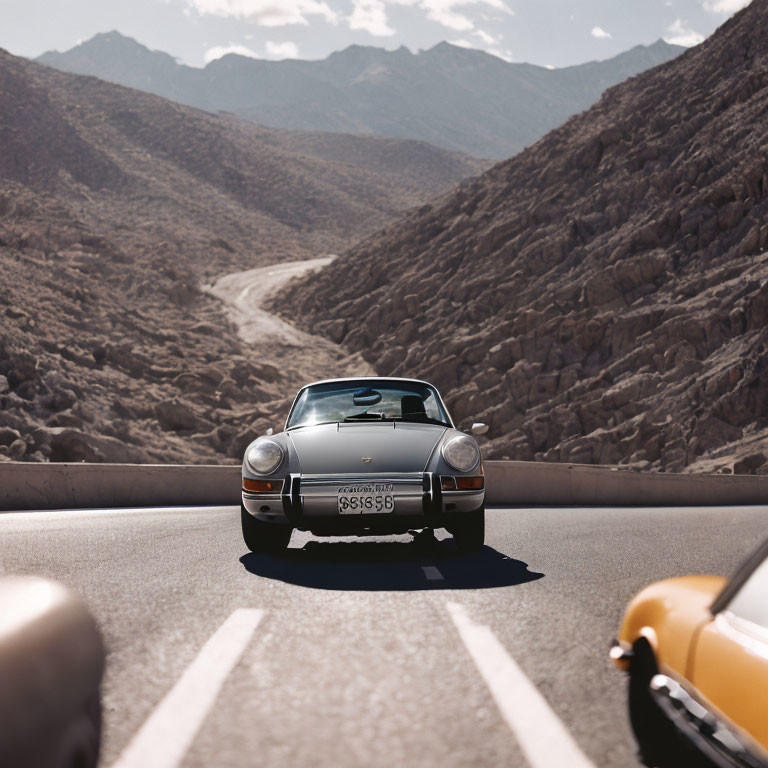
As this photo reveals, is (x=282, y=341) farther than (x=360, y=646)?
Yes

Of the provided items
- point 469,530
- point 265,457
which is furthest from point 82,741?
point 469,530

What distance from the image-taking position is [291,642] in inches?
199

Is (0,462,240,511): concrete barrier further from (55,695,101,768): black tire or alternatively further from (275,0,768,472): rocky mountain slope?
(275,0,768,472): rocky mountain slope

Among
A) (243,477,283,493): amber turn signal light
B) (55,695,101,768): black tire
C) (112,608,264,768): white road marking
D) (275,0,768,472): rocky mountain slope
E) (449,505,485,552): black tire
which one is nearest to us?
(55,695,101,768): black tire

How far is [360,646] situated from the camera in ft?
16.3

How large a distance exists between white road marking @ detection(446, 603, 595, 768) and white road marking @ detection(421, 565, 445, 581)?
1.92 metres

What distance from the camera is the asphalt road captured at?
11.4 feet

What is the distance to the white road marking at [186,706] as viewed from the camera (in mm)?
3277

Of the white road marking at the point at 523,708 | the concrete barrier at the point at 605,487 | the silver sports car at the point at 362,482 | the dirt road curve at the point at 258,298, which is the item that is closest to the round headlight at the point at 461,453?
the silver sports car at the point at 362,482

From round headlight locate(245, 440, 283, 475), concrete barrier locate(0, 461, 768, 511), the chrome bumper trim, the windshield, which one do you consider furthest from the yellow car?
concrete barrier locate(0, 461, 768, 511)

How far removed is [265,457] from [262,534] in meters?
0.78

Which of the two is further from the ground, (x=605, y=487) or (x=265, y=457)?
(x=265, y=457)

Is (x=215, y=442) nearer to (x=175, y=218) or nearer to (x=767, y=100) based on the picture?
(x=767, y=100)

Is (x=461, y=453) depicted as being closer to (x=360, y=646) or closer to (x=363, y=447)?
(x=363, y=447)
